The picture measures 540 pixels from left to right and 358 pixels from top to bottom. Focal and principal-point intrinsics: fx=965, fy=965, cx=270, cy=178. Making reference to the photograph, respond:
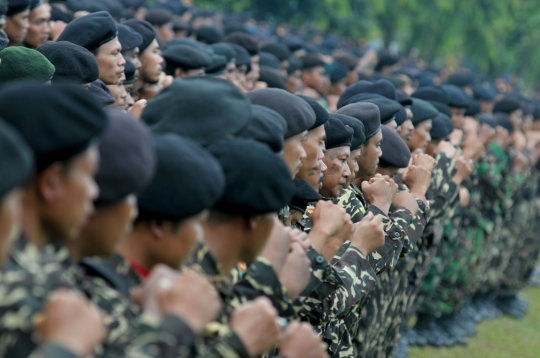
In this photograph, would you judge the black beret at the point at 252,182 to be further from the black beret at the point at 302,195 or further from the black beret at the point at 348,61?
the black beret at the point at 348,61

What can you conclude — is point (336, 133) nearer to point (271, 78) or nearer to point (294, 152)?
point (294, 152)

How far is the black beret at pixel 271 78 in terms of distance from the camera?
9.14m

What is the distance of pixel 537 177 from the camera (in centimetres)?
1190

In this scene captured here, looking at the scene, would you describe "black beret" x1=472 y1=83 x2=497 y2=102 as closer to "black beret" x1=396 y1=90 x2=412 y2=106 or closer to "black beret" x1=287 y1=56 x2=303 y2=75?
"black beret" x1=287 y1=56 x2=303 y2=75

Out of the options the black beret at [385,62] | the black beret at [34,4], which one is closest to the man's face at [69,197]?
the black beret at [34,4]

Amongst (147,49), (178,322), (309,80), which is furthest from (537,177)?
(178,322)

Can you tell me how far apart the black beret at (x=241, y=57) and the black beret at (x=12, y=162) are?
7.09 meters

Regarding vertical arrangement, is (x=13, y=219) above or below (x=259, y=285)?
above

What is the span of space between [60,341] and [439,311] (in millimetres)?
7537

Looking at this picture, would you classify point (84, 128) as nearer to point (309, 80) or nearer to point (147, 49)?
point (147, 49)

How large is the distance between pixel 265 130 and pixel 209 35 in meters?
6.88

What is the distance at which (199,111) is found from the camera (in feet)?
11.7

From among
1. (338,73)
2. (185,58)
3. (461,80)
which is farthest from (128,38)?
(461,80)

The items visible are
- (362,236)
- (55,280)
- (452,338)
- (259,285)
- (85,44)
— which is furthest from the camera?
(452,338)
